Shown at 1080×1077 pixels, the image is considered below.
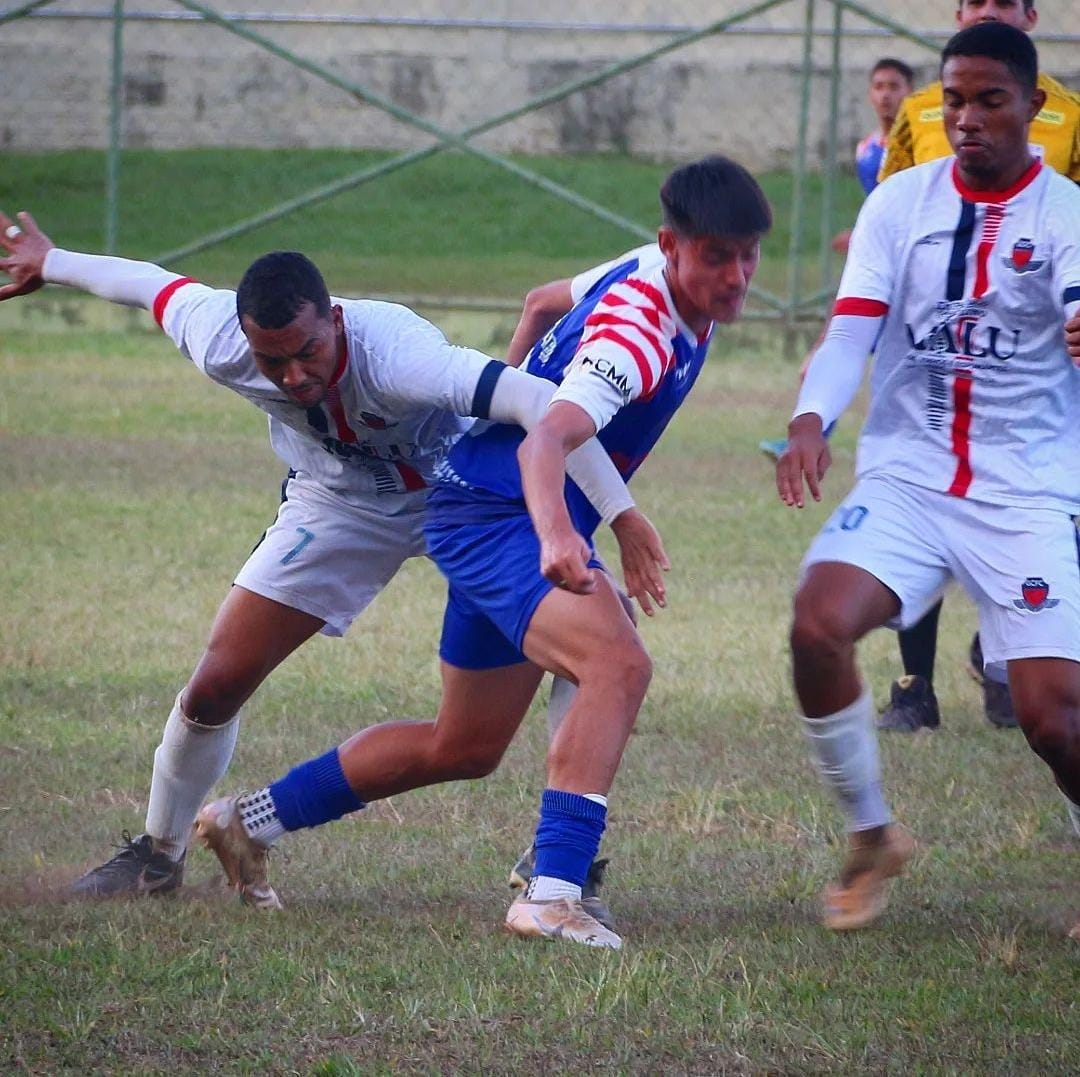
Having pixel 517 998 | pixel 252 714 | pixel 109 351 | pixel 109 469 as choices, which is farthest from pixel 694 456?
pixel 517 998

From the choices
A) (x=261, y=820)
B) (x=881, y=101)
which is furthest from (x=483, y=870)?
(x=881, y=101)

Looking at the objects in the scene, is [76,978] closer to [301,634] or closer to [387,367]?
[301,634]

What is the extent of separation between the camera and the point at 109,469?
451 inches

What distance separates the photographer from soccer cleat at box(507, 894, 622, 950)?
430cm

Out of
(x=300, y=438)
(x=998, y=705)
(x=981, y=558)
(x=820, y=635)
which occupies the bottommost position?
(x=998, y=705)

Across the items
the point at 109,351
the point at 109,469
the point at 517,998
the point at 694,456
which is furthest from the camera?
the point at 109,351

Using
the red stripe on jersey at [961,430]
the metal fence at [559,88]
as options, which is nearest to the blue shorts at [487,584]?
the red stripe on jersey at [961,430]

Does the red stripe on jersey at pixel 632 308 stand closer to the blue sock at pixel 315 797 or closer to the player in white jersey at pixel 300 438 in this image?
the player in white jersey at pixel 300 438

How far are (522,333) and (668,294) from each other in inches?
30.1

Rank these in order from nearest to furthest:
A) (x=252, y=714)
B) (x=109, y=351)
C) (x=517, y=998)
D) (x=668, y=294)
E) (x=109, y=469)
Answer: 1. (x=517, y=998)
2. (x=668, y=294)
3. (x=252, y=714)
4. (x=109, y=469)
5. (x=109, y=351)

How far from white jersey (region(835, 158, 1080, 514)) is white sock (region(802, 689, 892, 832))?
22.1 inches

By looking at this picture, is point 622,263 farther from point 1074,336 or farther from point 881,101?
point 881,101

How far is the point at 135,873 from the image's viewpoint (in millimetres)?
4922

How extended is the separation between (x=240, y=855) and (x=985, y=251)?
7.23 feet
